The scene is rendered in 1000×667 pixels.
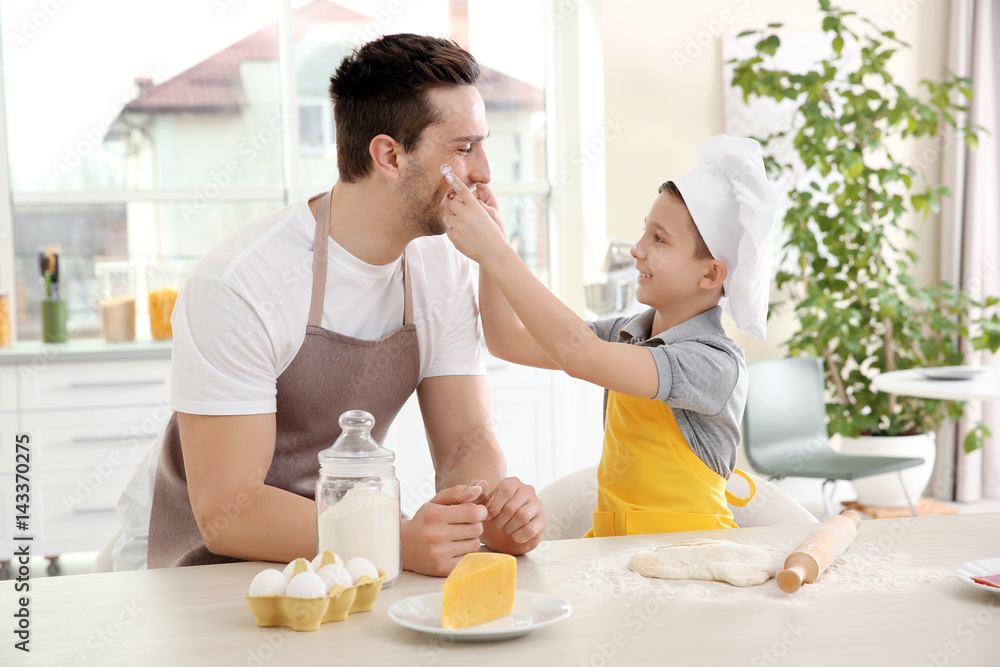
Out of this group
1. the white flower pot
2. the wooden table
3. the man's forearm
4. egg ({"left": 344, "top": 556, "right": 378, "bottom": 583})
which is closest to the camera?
the wooden table

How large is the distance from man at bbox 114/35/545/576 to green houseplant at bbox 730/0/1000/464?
8.47 feet

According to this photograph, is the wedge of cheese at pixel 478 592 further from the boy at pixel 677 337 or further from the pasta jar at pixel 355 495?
the boy at pixel 677 337

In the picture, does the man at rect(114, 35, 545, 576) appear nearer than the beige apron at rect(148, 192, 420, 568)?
Yes

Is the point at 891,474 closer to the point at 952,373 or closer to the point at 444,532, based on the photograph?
the point at 952,373

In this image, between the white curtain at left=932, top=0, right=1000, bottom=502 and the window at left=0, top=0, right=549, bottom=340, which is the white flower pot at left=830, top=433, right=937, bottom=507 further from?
the window at left=0, top=0, right=549, bottom=340

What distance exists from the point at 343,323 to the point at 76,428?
88.2 inches

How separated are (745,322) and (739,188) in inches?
8.5

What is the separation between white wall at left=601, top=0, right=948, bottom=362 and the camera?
423 cm

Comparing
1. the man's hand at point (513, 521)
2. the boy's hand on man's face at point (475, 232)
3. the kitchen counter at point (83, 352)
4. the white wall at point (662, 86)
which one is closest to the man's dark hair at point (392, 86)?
the boy's hand on man's face at point (475, 232)

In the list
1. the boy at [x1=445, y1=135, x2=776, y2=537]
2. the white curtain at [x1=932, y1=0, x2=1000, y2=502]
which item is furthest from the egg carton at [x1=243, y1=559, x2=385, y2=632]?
the white curtain at [x1=932, y1=0, x2=1000, y2=502]

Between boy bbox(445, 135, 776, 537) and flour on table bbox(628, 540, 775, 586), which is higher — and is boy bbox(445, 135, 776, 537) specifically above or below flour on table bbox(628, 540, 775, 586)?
above

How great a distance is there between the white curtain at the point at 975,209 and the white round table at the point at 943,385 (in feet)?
3.20

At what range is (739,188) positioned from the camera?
1440mm

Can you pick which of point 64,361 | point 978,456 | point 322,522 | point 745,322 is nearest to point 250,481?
point 322,522
